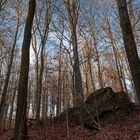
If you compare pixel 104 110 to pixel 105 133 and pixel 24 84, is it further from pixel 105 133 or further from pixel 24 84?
pixel 24 84

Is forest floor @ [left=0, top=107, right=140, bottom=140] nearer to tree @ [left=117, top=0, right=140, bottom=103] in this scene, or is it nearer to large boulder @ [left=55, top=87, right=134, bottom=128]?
large boulder @ [left=55, top=87, right=134, bottom=128]

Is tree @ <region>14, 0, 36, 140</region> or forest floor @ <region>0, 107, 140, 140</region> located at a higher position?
tree @ <region>14, 0, 36, 140</region>

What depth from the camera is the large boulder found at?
1051cm

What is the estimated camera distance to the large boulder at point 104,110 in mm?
10509

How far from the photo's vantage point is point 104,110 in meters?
10.8

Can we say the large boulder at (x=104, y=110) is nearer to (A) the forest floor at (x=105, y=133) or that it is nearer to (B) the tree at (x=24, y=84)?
(A) the forest floor at (x=105, y=133)

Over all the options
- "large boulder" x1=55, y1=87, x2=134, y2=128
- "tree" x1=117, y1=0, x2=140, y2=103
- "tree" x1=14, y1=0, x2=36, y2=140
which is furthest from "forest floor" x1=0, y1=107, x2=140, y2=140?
"tree" x1=117, y1=0, x2=140, y2=103

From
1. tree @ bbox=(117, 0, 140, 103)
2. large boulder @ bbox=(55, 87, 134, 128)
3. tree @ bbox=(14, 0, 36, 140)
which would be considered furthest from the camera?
large boulder @ bbox=(55, 87, 134, 128)

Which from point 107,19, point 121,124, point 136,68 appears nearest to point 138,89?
point 136,68

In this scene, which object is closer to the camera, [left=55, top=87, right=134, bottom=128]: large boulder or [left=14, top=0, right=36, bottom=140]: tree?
[left=14, top=0, right=36, bottom=140]: tree

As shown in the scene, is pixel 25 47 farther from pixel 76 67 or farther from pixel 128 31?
pixel 76 67

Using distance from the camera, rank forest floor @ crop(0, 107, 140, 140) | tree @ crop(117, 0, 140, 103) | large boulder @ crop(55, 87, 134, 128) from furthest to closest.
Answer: large boulder @ crop(55, 87, 134, 128)
forest floor @ crop(0, 107, 140, 140)
tree @ crop(117, 0, 140, 103)

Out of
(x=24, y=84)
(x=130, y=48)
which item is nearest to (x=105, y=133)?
(x=130, y=48)

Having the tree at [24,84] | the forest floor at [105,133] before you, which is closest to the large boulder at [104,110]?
the forest floor at [105,133]
